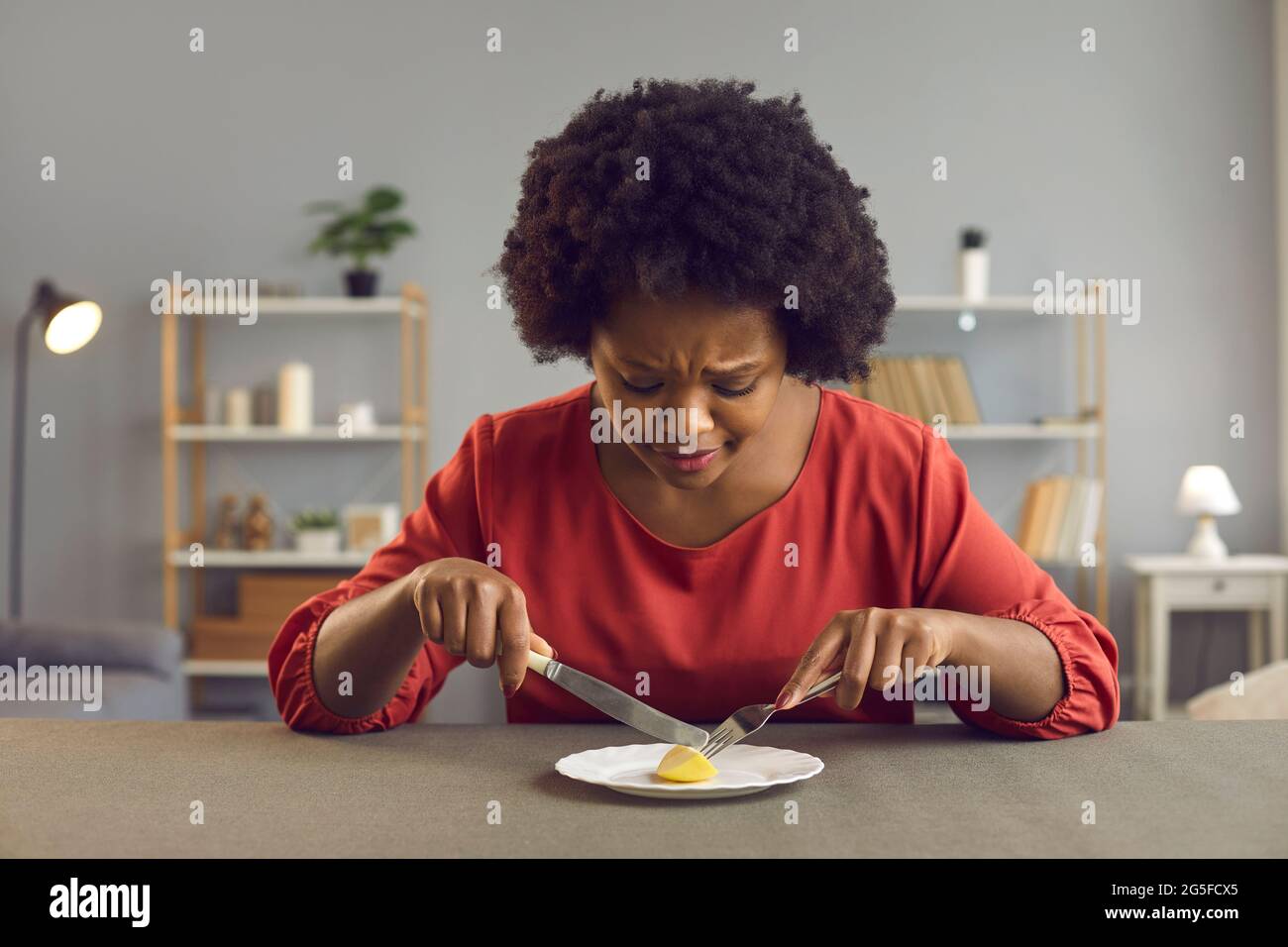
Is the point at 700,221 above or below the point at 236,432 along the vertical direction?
above

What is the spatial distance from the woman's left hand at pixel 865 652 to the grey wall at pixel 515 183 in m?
3.01

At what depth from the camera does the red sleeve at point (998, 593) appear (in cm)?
106

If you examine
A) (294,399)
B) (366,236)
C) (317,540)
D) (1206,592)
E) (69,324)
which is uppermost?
(366,236)

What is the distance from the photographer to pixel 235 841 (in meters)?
0.73

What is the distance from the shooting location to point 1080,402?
3906mm

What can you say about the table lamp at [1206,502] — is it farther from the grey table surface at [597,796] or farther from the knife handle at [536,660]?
the knife handle at [536,660]

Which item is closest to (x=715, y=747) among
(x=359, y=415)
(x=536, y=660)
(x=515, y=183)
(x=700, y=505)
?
(x=536, y=660)

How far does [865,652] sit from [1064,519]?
114 inches

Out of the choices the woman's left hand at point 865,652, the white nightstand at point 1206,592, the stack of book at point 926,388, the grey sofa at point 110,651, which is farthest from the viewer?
the stack of book at point 926,388

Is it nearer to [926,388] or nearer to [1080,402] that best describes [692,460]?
[926,388]

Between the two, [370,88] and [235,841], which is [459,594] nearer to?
[235,841]
